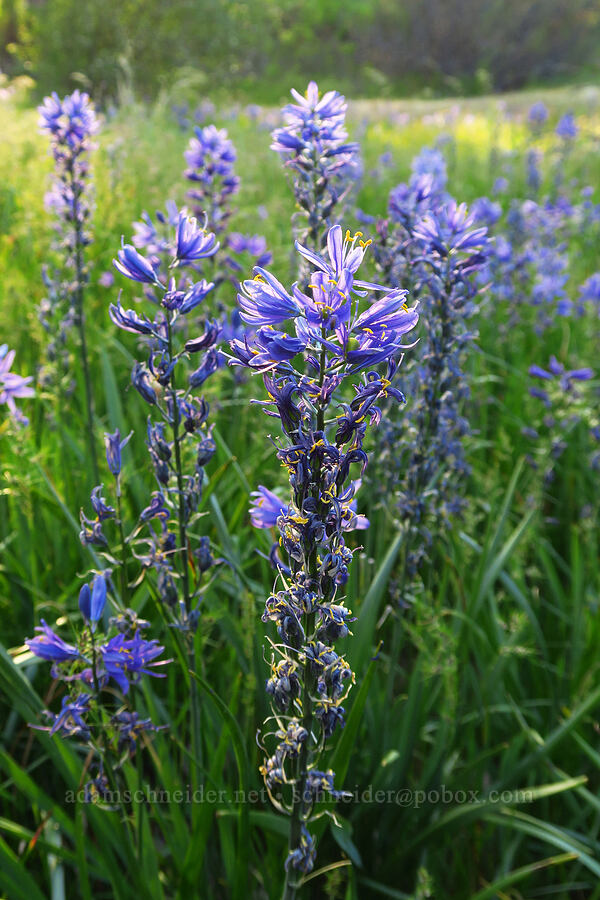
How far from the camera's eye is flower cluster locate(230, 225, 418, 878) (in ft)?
3.70

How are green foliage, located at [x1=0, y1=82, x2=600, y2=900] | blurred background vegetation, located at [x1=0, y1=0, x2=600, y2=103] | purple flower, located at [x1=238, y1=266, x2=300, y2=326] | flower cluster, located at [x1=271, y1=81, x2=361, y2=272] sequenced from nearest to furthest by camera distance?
purple flower, located at [x1=238, y1=266, x2=300, y2=326]
green foliage, located at [x1=0, y1=82, x2=600, y2=900]
flower cluster, located at [x1=271, y1=81, x2=361, y2=272]
blurred background vegetation, located at [x1=0, y1=0, x2=600, y2=103]

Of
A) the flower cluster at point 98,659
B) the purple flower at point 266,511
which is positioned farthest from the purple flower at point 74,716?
the purple flower at point 266,511

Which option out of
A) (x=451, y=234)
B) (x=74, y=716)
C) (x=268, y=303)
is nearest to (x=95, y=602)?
(x=74, y=716)

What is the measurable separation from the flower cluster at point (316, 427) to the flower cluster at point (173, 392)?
41cm

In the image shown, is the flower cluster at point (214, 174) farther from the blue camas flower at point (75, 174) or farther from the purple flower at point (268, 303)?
the purple flower at point (268, 303)

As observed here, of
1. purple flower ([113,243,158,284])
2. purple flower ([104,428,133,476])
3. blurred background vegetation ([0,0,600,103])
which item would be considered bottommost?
purple flower ([104,428,133,476])

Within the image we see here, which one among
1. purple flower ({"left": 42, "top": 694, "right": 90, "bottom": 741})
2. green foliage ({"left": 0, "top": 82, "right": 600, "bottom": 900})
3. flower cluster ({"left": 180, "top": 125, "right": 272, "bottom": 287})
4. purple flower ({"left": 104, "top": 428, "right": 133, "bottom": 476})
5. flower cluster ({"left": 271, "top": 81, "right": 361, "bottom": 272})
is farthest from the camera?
flower cluster ({"left": 180, "top": 125, "right": 272, "bottom": 287})

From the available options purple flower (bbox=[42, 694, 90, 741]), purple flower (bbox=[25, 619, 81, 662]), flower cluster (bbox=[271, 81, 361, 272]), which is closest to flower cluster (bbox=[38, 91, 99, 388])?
flower cluster (bbox=[271, 81, 361, 272])

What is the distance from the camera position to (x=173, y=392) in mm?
1616

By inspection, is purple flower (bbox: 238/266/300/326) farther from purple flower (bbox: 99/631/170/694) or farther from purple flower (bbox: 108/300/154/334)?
purple flower (bbox: 99/631/170/694)

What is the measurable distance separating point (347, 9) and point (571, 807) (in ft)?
141

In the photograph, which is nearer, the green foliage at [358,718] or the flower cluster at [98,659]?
the flower cluster at [98,659]

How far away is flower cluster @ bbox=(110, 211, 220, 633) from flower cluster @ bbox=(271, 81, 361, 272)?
27.9 inches

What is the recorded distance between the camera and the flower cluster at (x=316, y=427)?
3.70 feet
